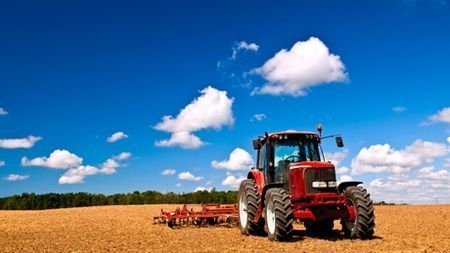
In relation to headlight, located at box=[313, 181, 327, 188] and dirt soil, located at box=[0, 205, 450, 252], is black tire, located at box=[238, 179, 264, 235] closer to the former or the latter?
dirt soil, located at box=[0, 205, 450, 252]

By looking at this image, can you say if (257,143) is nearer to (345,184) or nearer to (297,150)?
(297,150)

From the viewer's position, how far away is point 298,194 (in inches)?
634

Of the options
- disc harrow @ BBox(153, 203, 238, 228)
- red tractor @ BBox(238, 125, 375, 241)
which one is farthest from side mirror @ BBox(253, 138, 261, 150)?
disc harrow @ BBox(153, 203, 238, 228)

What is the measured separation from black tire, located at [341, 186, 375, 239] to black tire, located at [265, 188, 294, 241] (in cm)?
193

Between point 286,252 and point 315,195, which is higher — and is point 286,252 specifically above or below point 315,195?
below

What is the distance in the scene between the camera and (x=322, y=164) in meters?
16.3

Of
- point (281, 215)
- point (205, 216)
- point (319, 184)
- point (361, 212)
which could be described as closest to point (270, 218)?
point (281, 215)

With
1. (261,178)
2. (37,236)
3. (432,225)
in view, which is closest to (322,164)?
(261,178)

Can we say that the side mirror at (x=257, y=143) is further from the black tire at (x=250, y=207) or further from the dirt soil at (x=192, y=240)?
the dirt soil at (x=192, y=240)

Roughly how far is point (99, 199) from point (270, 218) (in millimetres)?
47580

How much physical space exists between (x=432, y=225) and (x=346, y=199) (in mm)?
7898

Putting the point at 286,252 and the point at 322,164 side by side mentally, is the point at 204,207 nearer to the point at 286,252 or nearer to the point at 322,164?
the point at 322,164

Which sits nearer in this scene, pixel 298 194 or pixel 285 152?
pixel 298 194

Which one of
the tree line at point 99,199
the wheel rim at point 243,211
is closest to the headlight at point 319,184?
the wheel rim at point 243,211
